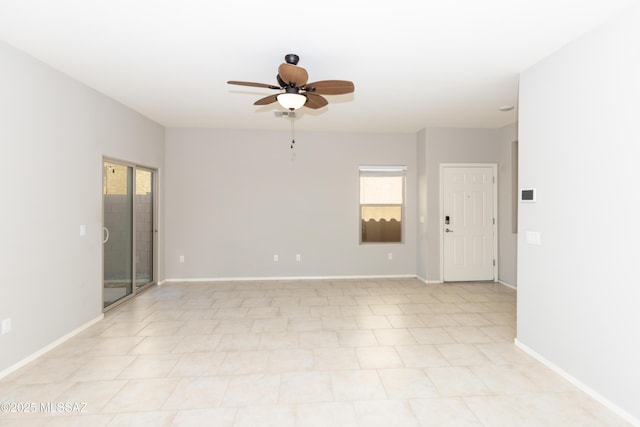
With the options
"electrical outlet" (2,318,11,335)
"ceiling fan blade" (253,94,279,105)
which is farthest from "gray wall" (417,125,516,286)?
"electrical outlet" (2,318,11,335)

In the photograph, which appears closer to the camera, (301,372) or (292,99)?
(301,372)

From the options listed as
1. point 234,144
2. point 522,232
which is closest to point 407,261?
point 522,232

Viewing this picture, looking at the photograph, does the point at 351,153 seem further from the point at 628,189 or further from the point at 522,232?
the point at 628,189

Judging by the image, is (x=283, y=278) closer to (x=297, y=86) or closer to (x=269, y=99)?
(x=269, y=99)

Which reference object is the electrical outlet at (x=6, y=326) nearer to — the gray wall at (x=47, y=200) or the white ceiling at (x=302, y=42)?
the gray wall at (x=47, y=200)

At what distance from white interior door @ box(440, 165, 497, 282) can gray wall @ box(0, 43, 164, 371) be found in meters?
4.93

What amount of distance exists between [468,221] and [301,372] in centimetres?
419

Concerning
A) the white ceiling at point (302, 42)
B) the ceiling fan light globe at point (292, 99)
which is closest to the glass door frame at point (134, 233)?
the white ceiling at point (302, 42)

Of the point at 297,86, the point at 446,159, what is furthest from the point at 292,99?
the point at 446,159

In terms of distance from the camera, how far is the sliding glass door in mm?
4234

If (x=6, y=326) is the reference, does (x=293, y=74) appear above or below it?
above

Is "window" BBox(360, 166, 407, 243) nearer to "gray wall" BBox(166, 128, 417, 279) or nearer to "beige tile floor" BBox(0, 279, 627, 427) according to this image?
"gray wall" BBox(166, 128, 417, 279)

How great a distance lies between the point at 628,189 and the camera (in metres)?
2.12

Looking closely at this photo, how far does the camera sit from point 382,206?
619 cm
